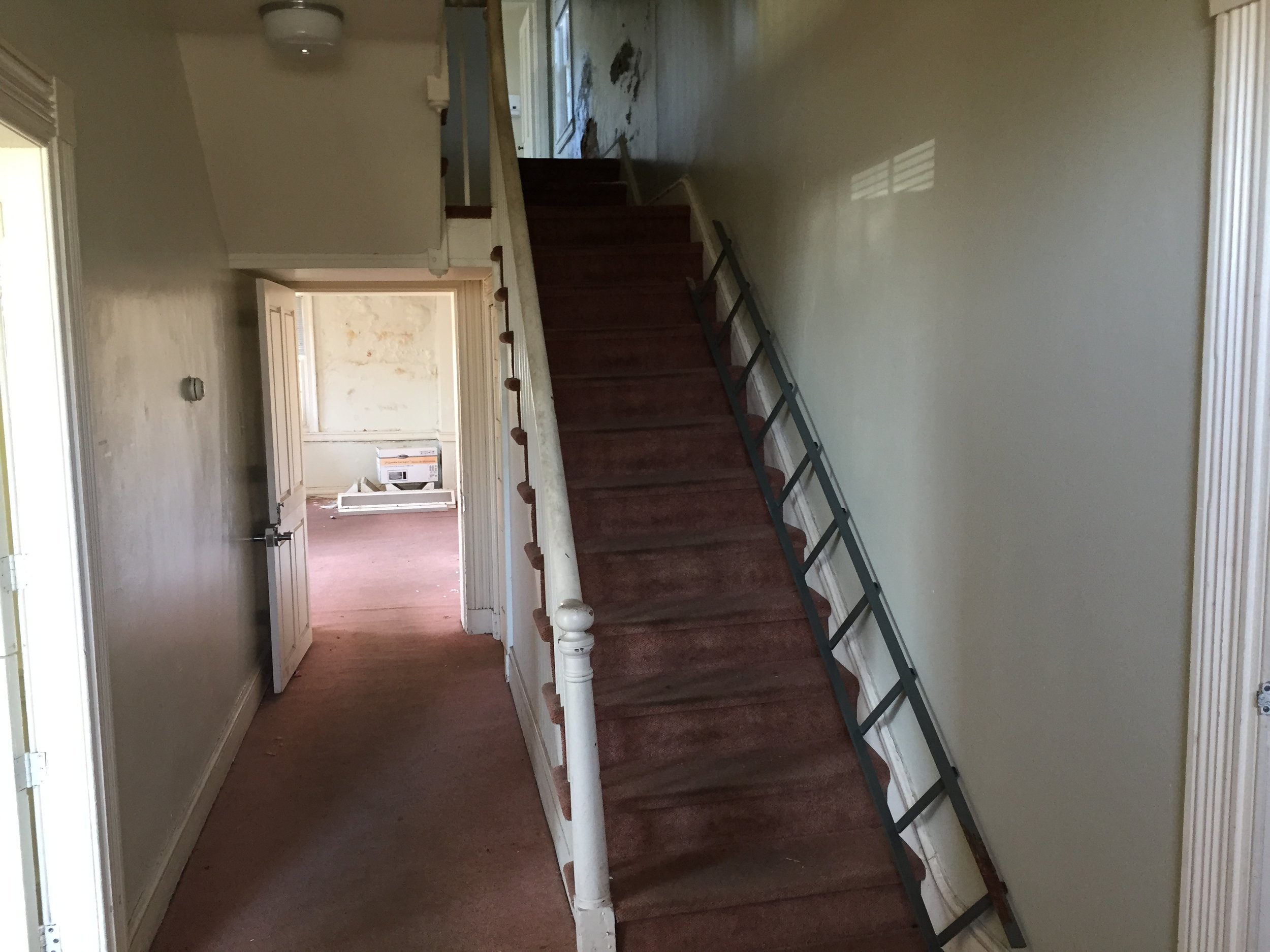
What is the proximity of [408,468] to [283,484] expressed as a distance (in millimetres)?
5853

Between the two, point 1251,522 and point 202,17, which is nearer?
point 1251,522

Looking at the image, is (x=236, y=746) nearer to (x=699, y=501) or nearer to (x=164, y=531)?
(x=164, y=531)

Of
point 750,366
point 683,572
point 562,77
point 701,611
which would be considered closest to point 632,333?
point 750,366

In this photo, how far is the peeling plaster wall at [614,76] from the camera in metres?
5.30

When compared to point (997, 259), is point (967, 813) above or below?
below

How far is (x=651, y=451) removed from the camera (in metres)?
3.58

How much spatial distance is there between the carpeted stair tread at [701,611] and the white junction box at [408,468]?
7.66 metres

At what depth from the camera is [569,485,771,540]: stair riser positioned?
10.9ft

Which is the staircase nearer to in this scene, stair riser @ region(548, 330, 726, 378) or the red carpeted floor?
stair riser @ region(548, 330, 726, 378)

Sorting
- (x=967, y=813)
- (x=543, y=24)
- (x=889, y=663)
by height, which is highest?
(x=543, y=24)

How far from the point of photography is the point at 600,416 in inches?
146

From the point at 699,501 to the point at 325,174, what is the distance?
197 centimetres

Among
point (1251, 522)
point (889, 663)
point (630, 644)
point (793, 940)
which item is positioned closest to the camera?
point (1251, 522)

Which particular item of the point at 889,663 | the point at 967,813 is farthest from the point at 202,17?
the point at 967,813
